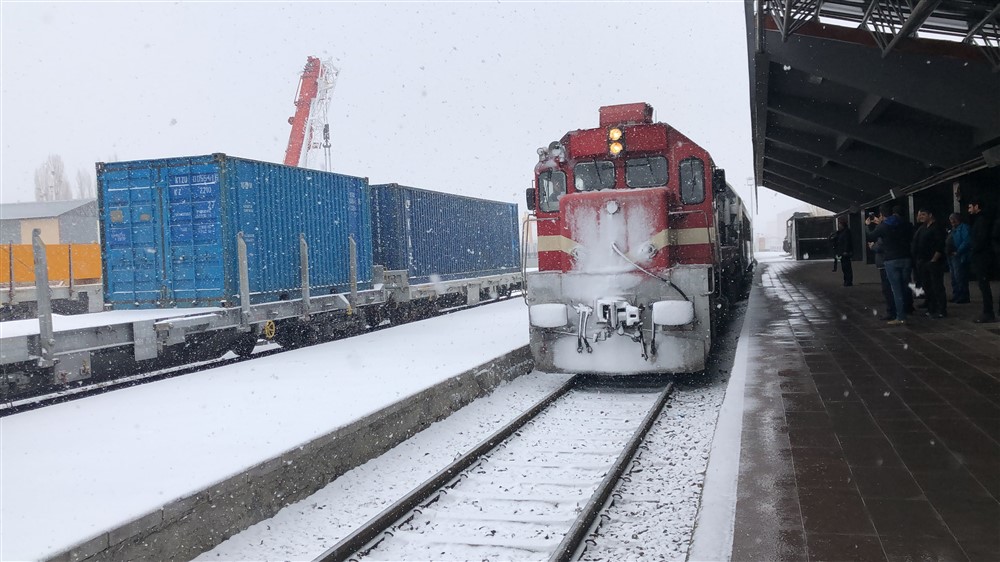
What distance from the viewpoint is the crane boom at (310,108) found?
89.9 feet

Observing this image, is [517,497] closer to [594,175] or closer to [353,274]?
[594,175]

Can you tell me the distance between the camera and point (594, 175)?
9055mm

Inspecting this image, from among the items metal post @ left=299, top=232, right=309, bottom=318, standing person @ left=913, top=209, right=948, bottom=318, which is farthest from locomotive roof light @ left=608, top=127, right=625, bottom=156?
metal post @ left=299, top=232, right=309, bottom=318

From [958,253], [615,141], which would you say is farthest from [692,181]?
[958,253]

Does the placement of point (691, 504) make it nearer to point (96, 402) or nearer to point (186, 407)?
point (186, 407)

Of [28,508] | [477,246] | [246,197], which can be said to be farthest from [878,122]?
[28,508]

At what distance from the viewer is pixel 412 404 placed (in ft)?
22.4

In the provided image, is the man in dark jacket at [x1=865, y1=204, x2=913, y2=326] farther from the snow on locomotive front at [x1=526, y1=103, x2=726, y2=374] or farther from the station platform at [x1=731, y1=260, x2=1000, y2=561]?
the snow on locomotive front at [x1=526, y1=103, x2=726, y2=374]

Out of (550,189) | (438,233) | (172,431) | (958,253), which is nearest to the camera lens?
(172,431)

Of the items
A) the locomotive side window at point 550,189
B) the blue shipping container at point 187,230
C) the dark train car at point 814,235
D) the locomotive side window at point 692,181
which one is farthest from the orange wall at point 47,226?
the dark train car at point 814,235

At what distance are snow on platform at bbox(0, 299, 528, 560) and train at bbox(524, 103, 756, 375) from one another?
4.74ft

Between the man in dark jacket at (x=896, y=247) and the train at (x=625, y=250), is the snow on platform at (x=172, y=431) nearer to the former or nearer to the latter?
the train at (x=625, y=250)

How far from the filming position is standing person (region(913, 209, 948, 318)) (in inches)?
407

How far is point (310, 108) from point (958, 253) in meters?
23.0
